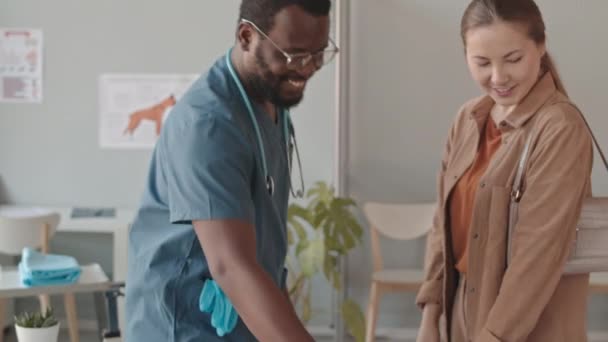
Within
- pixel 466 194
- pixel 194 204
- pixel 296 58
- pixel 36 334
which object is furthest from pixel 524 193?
pixel 36 334

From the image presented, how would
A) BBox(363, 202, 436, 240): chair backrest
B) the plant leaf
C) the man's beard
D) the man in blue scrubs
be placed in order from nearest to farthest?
the man in blue scrubs
the man's beard
the plant leaf
BBox(363, 202, 436, 240): chair backrest

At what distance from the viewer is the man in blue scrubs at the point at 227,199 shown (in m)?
1.22

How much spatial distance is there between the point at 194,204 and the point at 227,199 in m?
0.05

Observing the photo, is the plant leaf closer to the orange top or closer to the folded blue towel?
the folded blue towel

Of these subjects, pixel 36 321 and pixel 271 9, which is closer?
pixel 271 9

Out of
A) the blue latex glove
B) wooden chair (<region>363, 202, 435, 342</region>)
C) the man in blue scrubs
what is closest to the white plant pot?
wooden chair (<region>363, 202, 435, 342</region>)

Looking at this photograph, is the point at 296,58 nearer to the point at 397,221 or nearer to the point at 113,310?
the point at 113,310

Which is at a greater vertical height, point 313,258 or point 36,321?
point 313,258

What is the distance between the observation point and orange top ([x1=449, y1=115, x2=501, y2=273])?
5.66 ft

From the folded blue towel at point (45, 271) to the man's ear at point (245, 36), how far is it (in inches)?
74.9

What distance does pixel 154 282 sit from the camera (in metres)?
1.35

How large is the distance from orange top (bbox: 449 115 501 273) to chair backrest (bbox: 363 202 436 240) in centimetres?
242

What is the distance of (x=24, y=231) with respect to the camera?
364 cm

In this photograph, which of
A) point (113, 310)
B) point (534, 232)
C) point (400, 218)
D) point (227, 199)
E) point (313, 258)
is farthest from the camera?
point (400, 218)
